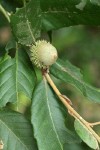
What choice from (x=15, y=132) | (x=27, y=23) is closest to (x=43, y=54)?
(x=27, y=23)

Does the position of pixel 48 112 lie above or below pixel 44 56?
below

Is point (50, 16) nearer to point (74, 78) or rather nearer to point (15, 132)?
point (74, 78)

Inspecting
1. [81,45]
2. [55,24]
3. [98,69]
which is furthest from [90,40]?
[55,24]

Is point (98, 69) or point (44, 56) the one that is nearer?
point (44, 56)

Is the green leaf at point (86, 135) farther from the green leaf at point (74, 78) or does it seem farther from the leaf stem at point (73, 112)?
the green leaf at point (74, 78)

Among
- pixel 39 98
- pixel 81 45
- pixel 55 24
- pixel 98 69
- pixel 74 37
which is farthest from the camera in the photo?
pixel 98 69

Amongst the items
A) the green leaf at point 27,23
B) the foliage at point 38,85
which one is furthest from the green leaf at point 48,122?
the green leaf at point 27,23

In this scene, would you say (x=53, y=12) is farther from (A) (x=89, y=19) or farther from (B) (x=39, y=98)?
(B) (x=39, y=98)
